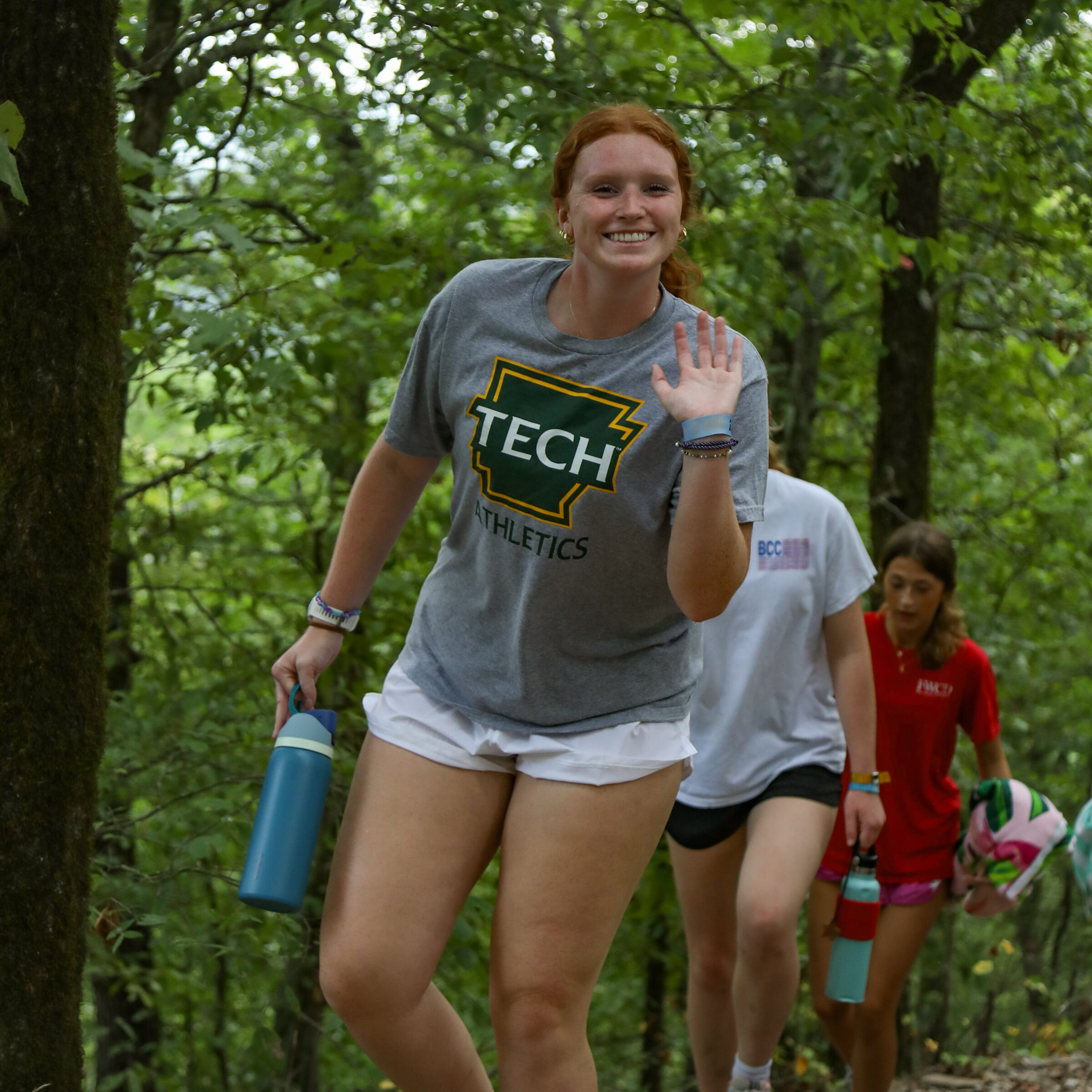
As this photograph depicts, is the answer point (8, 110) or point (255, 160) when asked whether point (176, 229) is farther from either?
point (255, 160)

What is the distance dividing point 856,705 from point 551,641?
1.72 meters

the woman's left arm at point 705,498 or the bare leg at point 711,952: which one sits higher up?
the woman's left arm at point 705,498

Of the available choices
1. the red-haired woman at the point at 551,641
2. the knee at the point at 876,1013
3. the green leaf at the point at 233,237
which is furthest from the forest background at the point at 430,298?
the knee at the point at 876,1013

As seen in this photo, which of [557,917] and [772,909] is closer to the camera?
[557,917]

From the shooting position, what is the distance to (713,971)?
3.86 m

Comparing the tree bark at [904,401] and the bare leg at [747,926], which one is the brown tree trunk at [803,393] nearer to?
the tree bark at [904,401]

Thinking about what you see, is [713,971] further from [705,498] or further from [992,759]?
[705,498]

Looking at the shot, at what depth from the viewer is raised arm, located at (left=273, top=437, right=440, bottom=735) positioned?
257 centimetres

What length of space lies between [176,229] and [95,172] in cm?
148

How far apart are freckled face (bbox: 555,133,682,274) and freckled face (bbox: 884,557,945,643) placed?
2612 mm

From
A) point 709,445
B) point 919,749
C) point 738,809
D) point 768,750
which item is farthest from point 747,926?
point 709,445

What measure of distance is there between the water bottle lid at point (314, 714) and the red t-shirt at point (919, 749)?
254cm

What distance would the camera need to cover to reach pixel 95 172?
2.45 metres

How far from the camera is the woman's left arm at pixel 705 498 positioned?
2.02 m
